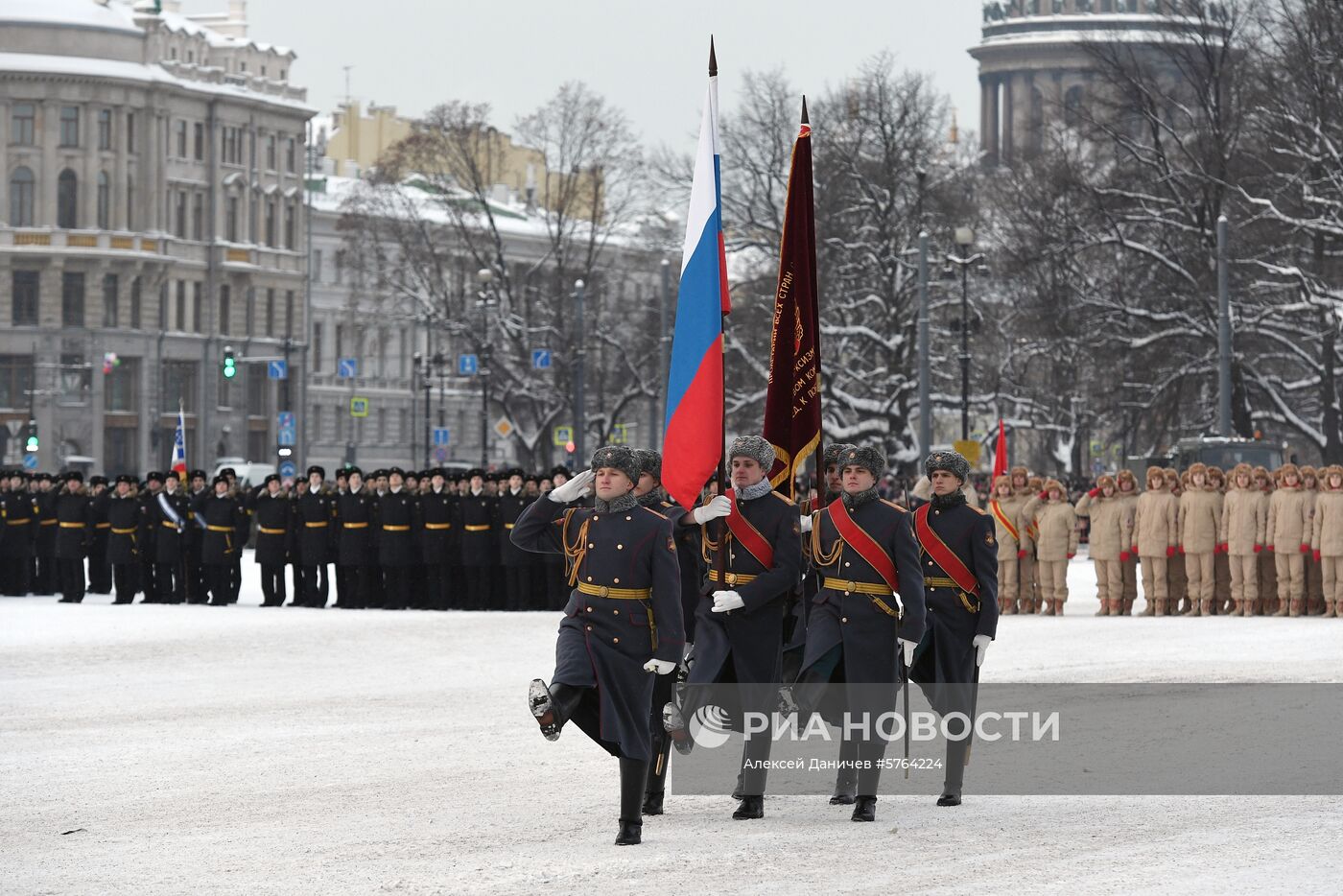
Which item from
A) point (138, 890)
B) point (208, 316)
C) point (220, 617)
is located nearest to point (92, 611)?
point (220, 617)

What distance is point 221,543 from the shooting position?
32.0m

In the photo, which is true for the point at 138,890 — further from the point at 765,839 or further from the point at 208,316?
the point at 208,316

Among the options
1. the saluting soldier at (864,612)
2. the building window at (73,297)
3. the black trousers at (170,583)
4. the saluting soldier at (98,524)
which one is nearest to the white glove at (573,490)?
the saluting soldier at (864,612)

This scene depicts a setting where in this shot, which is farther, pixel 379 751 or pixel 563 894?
pixel 379 751

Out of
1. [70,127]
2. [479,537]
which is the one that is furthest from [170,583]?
[70,127]

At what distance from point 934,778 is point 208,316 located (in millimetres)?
98162

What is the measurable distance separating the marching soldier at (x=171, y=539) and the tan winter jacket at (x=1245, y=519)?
1263cm

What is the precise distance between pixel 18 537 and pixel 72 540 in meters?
1.48

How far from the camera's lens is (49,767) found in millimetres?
14469

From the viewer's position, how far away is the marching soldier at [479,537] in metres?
30.8

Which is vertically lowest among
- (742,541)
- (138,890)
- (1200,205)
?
(138,890)

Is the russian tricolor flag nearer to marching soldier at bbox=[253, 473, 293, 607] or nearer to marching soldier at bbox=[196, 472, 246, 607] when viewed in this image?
marching soldier at bbox=[253, 473, 293, 607]

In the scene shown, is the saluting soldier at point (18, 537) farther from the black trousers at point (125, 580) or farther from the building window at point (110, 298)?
the building window at point (110, 298)

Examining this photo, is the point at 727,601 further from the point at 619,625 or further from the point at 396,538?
the point at 396,538
